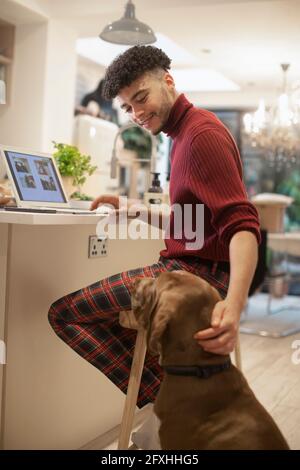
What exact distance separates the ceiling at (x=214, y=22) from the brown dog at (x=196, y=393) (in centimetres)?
378

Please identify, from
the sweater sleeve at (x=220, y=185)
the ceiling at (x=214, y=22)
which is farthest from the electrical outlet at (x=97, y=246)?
the ceiling at (x=214, y=22)

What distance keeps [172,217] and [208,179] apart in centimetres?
29

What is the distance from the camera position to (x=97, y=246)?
2.38 metres

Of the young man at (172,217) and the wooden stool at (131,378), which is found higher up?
the young man at (172,217)

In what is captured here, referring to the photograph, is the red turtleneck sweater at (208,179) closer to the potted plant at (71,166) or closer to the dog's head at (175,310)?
the dog's head at (175,310)

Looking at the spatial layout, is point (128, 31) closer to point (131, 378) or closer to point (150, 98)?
point (150, 98)

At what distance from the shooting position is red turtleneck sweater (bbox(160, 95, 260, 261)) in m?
1.47

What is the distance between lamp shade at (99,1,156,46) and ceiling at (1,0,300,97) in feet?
2.54

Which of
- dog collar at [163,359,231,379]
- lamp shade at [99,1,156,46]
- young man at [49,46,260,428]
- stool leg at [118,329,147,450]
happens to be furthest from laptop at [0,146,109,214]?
lamp shade at [99,1,156,46]

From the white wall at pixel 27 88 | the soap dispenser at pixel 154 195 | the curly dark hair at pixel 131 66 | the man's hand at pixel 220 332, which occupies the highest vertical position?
the white wall at pixel 27 88

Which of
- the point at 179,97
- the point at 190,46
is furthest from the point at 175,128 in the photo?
the point at 190,46

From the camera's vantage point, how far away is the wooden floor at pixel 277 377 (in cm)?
280

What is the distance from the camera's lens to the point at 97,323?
1887mm

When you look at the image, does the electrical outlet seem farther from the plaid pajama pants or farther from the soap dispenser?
the plaid pajama pants
